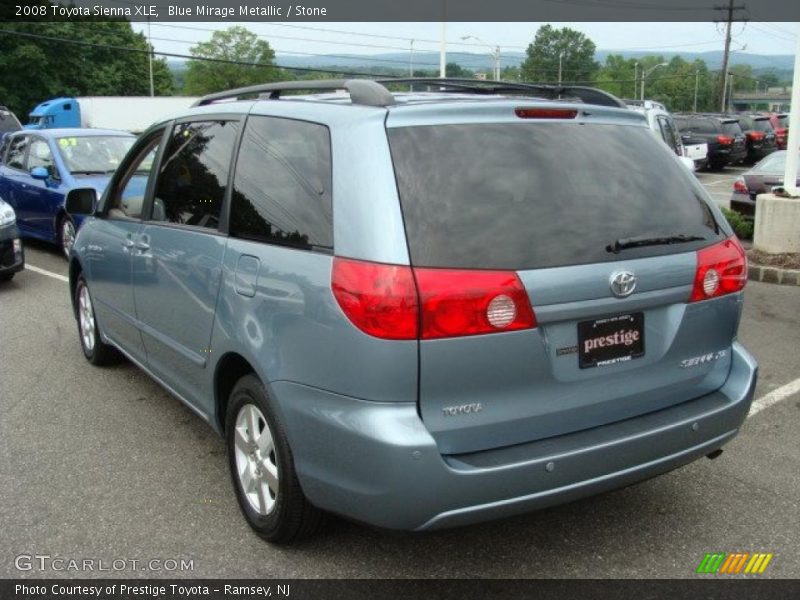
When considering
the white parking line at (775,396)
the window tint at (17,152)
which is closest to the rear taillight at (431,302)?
the white parking line at (775,396)

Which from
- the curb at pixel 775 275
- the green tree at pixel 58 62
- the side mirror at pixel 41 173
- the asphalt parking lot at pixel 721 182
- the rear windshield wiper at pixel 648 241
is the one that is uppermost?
the green tree at pixel 58 62

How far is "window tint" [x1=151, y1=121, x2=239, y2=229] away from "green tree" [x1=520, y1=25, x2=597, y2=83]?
120559mm

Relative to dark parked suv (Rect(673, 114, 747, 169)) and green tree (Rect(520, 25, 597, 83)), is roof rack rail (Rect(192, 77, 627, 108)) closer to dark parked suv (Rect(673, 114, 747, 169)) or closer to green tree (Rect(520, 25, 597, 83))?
dark parked suv (Rect(673, 114, 747, 169))

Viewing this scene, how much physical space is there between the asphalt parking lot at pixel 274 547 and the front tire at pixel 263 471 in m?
0.13

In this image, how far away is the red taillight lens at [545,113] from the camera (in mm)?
2971

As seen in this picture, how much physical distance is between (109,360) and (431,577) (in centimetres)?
349

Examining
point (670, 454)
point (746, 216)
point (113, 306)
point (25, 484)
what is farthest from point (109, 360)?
point (746, 216)

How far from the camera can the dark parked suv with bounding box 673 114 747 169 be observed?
2630 centimetres

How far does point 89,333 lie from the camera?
5.72 m

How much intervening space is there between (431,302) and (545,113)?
3.17ft

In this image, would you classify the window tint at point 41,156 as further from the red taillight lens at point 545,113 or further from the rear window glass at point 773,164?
the rear window glass at point 773,164

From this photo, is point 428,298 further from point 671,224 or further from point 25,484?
point 25,484

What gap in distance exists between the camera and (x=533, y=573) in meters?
3.07

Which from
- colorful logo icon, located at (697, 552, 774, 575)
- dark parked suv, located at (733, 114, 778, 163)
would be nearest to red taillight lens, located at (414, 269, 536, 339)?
colorful logo icon, located at (697, 552, 774, 575)
